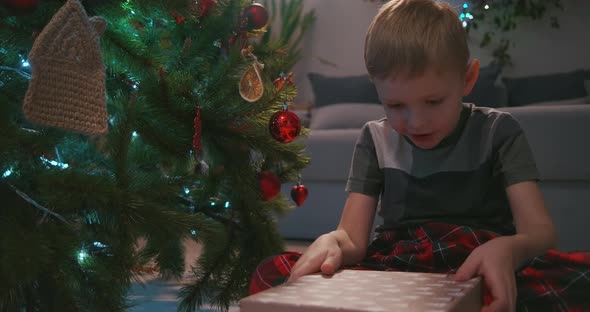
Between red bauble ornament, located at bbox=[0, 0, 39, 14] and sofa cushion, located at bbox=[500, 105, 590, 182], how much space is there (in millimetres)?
1711

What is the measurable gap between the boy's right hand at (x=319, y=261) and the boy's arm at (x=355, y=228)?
0.06 meters

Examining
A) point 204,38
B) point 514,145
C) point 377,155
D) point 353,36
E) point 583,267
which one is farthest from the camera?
point 353,36

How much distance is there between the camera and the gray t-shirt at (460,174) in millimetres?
938

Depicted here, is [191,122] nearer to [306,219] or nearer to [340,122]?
[306,219]

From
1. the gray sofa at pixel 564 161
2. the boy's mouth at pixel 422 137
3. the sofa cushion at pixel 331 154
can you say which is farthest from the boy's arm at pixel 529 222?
the sofa cushion at pixel 331 154

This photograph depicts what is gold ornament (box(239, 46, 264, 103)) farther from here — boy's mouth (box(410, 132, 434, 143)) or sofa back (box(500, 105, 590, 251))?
sofa back (box(500, 105, 590, 251))

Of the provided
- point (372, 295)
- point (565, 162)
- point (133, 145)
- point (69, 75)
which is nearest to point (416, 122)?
point (372, 295)

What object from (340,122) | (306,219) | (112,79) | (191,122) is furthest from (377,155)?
(340,122)

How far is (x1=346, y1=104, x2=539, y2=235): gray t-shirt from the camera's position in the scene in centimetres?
94

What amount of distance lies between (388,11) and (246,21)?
392 mm

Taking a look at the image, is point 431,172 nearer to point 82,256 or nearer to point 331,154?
point 82,256

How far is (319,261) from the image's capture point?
0.82 metres

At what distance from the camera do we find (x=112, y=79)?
1.11 metres

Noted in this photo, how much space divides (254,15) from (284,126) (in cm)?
25
